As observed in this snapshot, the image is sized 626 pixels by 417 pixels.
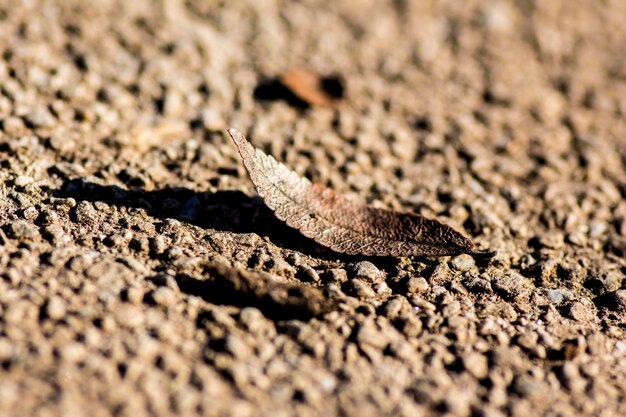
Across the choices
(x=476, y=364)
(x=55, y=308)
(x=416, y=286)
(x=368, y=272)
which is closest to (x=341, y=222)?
(x=368, y=272)

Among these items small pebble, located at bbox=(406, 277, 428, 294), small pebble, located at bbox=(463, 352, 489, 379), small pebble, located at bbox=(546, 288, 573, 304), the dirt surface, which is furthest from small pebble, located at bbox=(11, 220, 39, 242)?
small pebble, located at bbox=(546, 288, 573, 304)

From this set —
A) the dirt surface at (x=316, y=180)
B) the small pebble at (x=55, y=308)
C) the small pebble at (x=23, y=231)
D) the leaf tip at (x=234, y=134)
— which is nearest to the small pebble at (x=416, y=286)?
the dirt surface at (x=316, y=180)

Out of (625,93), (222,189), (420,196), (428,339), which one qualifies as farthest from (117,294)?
(625,93)

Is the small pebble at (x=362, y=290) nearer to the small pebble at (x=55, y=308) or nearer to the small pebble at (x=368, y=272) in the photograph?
the small pebble at (x=368, y=272)

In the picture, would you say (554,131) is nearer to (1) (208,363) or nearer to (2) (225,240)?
(2) (225,240)

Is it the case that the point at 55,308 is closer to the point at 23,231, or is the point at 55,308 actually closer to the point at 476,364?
the point at 23,231
